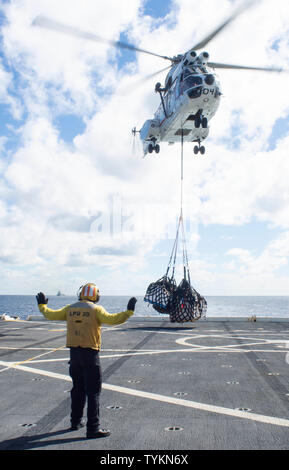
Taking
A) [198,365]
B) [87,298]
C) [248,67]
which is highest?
[248,67]

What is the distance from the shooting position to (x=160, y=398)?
8695mm

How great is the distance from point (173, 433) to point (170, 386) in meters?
3.60

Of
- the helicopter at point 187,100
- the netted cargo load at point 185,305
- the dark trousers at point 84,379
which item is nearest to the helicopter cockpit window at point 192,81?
the helicopter at point 187,100

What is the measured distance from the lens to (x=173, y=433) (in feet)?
20.7

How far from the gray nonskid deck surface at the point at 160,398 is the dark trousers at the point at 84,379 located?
16.5 inches

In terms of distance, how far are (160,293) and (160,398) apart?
15647 mm

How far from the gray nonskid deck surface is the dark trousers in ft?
1.37

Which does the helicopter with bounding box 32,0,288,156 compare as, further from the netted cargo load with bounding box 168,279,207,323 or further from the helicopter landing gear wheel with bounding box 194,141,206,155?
the netted cargo load with bounding box 168,279,207,323

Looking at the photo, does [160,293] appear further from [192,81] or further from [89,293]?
[89,293]

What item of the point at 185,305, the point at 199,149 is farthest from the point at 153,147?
the point at 185,305

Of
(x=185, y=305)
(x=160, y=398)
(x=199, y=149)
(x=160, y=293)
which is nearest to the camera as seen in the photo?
(x=160, y=398)
